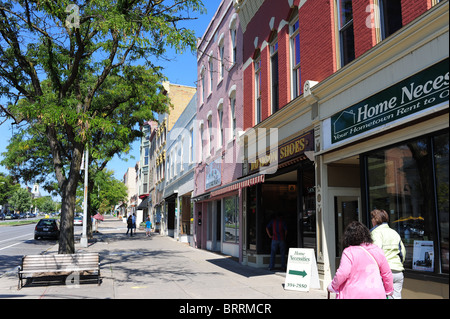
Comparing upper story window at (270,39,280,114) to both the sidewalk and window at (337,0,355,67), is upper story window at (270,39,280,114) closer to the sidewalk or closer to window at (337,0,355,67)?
window at (337,0,355,67)

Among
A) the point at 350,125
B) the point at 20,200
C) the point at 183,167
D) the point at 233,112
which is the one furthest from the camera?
the point at 20,200

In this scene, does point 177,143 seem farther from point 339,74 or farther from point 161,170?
point 339,74

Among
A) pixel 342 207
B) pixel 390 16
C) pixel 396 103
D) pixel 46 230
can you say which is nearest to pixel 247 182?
pixel 342 207

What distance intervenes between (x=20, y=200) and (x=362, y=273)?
112 metres

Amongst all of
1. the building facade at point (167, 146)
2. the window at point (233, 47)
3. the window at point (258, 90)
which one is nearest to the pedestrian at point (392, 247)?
the window at point (258, 90)

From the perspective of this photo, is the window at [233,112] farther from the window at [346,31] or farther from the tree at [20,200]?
the tree at [20,200]

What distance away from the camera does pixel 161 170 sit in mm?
37688

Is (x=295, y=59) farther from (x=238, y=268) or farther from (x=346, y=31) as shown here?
(x=238, y=268)

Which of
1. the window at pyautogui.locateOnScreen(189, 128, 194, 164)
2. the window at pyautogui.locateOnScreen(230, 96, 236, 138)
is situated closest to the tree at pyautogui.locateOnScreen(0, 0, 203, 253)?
the window at pyautogui.locateOnScreen(230, 96, 236, 138)

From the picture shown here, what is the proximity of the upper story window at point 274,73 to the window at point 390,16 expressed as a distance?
16.3ft

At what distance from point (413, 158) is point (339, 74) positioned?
253 centimetres

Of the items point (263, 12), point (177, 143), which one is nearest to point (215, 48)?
point (263, 12)

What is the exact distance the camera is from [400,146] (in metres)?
6.69

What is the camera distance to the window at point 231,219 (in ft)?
51.7
